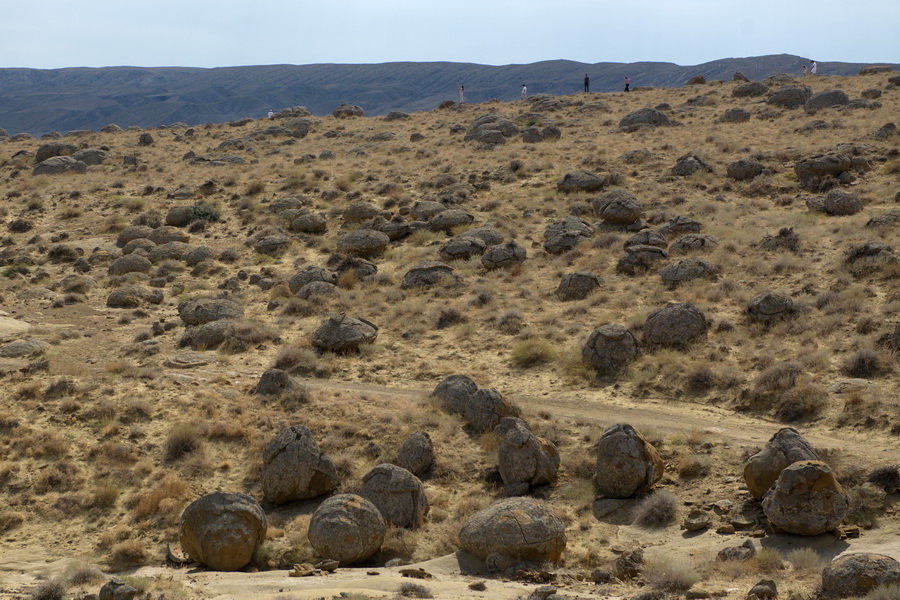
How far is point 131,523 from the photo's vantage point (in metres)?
13.7

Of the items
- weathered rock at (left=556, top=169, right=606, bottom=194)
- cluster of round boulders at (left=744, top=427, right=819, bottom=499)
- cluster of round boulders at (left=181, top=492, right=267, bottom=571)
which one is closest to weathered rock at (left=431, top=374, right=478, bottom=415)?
cluster of round boulders at (left=181, top=492, right=267, bottom=571)

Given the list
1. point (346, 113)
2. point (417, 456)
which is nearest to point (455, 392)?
point (417, 456)

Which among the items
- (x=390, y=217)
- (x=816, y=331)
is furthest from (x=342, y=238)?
(x=816, y=331)

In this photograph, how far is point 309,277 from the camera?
1077 inches

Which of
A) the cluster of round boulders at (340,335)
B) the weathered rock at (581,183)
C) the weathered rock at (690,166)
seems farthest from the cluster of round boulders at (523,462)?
the weathered rock at (690,166)

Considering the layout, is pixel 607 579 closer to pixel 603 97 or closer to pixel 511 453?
pixel 511 453

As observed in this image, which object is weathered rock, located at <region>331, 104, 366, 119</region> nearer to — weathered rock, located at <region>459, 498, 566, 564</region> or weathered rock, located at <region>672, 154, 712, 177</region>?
weathered rock, located at <region>672, 154, 712, 177</region>

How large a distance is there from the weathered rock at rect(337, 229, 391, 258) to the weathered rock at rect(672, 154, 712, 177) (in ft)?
46.3

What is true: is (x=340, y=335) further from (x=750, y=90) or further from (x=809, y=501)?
(x=750, y=90)

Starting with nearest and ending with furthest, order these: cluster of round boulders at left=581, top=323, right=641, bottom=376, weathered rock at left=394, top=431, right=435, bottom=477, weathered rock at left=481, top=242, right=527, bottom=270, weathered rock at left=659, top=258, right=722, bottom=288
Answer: weathered rock at left=394, top=431, right=435, bottom=477, cluster of round boulders at left=581, top=323, right=641, bottom=376, weathered rock at left=659, top=258, right=722, bottom=288, weathered rock at left=481, top=242, right=527, bottom=270

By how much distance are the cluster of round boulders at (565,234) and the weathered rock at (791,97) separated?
26.1m

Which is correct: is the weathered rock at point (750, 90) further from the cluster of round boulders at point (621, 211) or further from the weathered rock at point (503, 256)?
the weathered rock at point (503, 256)

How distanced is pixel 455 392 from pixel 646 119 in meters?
36.6

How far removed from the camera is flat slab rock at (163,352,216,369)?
20.4 meters
